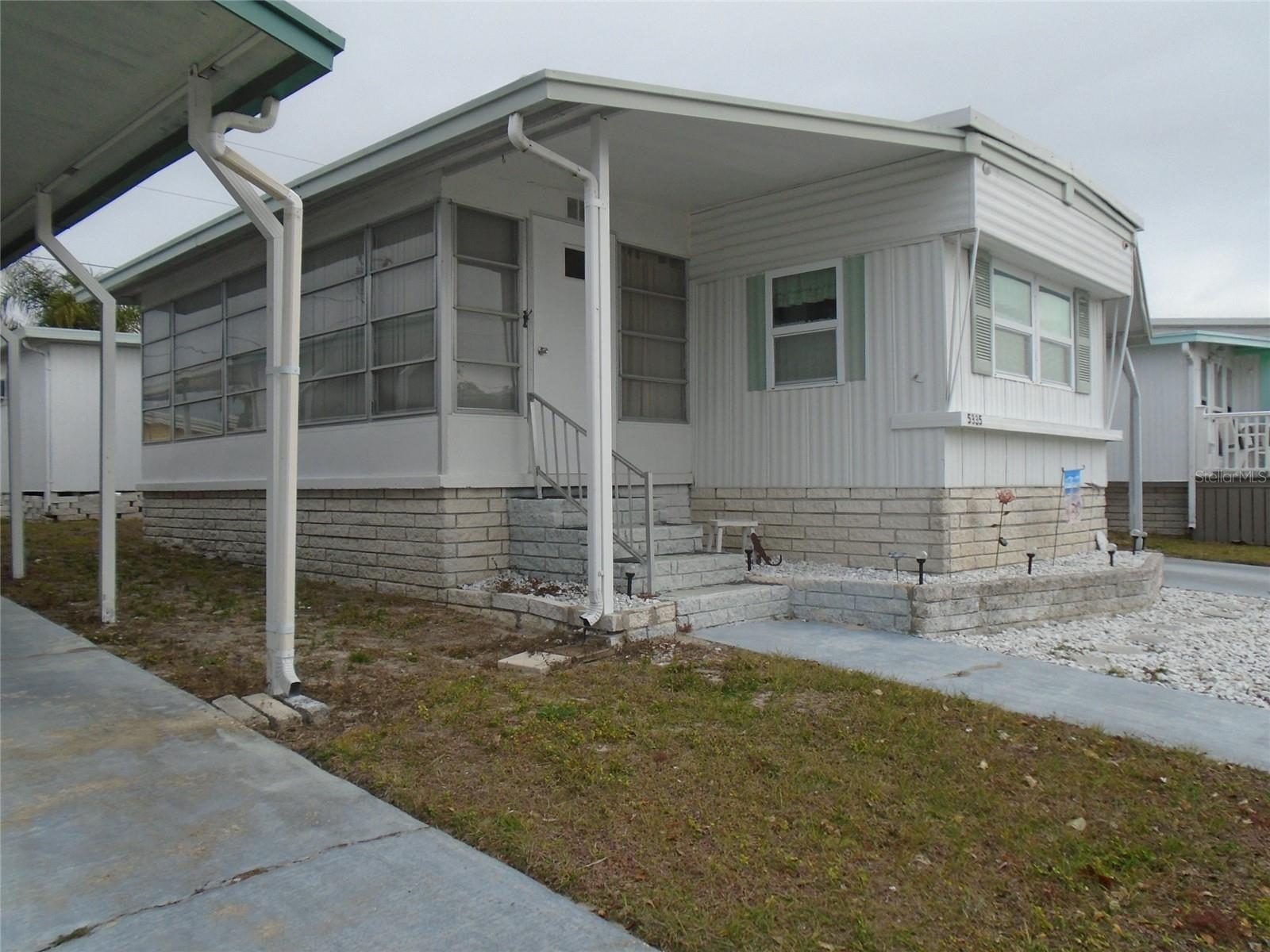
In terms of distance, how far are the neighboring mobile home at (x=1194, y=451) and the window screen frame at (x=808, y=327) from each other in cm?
888

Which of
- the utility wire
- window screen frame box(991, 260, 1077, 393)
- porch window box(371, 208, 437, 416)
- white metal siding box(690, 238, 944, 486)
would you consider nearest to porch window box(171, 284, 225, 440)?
porch window box(371, 208, 437, 416)

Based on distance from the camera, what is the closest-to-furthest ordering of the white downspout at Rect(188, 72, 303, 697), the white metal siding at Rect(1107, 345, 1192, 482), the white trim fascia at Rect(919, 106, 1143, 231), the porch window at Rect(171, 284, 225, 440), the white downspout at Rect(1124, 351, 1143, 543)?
the white downspout at Rect(188, 72, 303, 697)
the white trim fascia at Rect(919, 106, 1143, 231)
the porch window at Rect(171, 284, 225, 440)
the white downspout at Rect(1124, 351, 1143, 543)
the white metal siding at Rect(1107, 345, 1192, 482)

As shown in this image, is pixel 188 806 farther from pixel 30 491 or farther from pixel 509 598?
pixel 30 491

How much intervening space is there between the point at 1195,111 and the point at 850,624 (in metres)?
13.3

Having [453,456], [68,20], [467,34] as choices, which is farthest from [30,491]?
[68,20]

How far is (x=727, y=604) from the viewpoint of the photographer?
6605 millimetres

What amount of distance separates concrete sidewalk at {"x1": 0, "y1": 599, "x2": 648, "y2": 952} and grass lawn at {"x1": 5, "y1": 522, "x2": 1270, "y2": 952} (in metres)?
0.15

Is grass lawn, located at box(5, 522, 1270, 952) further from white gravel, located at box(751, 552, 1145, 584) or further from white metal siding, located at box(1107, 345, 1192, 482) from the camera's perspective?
white metal siding, located at box(1107, 345, 1192, 482)

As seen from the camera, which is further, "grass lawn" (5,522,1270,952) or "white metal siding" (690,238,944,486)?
"white metal siding" (690,238,944,486)

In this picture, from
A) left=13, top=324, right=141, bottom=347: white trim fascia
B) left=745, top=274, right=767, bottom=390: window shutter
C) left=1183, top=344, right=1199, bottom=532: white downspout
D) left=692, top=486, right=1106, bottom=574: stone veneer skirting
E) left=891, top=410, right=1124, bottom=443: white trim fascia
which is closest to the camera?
left=891, top=410, right=1124, bottom=443: white trim fascia

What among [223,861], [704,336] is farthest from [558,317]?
[223,861]

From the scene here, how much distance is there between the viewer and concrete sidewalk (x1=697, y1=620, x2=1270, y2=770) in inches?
166

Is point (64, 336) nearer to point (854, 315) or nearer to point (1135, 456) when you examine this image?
point (854, 315)

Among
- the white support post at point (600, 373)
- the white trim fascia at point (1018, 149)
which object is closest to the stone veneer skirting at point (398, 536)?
the white support post at point (600, 373)
